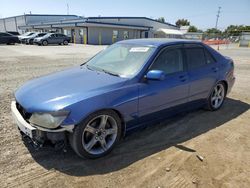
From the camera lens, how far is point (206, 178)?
303cm

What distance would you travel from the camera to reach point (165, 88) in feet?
13.0

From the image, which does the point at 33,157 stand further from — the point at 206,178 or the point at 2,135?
the point at 206,178

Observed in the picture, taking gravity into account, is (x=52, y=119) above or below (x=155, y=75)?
below

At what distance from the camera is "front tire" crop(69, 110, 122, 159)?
308cm

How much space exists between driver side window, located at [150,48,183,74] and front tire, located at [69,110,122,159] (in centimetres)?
112

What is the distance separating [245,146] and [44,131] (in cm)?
316

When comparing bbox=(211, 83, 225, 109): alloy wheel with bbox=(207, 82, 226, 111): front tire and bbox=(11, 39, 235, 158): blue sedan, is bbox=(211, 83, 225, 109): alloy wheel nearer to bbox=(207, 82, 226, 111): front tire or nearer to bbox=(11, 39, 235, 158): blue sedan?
bbox=(207, 82, 226, 111): front tire

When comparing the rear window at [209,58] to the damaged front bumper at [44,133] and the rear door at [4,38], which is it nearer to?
the damaged front bumper at [44,133]

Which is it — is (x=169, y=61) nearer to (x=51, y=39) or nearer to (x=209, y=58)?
(x=209, y=58)

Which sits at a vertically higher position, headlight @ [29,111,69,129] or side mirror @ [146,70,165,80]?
side mirror @ [146,70,165,80]

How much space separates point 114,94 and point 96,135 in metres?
0.64

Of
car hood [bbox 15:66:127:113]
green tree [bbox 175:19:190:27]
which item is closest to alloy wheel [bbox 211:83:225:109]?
car hood [bbox 15:66:127:113]

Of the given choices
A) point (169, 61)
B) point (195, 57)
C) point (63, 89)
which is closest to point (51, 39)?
point (195, 57)

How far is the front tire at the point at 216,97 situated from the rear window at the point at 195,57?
2.57 ft
